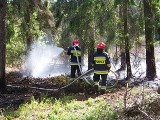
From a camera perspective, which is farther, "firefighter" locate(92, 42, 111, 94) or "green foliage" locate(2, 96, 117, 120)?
"firefighter" locate(92, 42, 111, 94)

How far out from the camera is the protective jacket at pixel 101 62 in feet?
45.2

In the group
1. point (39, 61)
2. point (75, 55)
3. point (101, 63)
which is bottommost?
point (39, 61)

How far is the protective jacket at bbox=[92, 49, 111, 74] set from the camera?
1378cm

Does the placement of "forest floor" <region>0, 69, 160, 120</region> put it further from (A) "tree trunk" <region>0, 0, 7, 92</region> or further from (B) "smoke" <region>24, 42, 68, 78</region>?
(B) "smoke" <region>24, 42, 68, 78</region>

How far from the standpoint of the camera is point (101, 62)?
13.8 meters

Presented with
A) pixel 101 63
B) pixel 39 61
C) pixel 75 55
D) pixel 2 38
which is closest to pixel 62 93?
pixel 101 63

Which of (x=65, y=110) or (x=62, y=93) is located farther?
(x=62, y=93)

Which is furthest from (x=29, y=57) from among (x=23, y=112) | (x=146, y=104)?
(x=146, y=104)

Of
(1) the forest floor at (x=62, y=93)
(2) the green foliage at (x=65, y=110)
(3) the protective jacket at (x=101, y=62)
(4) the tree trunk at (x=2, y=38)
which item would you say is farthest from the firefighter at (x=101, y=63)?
(4) the tree trunk at (x=2, y=38)

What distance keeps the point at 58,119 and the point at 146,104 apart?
2248mm

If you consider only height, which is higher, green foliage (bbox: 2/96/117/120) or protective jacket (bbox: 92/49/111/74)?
protective jacket (bbox: 92/49/111/74)

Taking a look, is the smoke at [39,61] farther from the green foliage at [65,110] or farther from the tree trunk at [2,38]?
the green foliage at [65,110]

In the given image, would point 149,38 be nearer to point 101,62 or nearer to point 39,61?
point 101,62

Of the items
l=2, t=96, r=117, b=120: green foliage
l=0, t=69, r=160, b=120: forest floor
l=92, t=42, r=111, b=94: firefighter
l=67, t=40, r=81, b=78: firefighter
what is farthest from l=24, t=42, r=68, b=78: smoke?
l=2, t=96, r=117, b=120: green foliage
